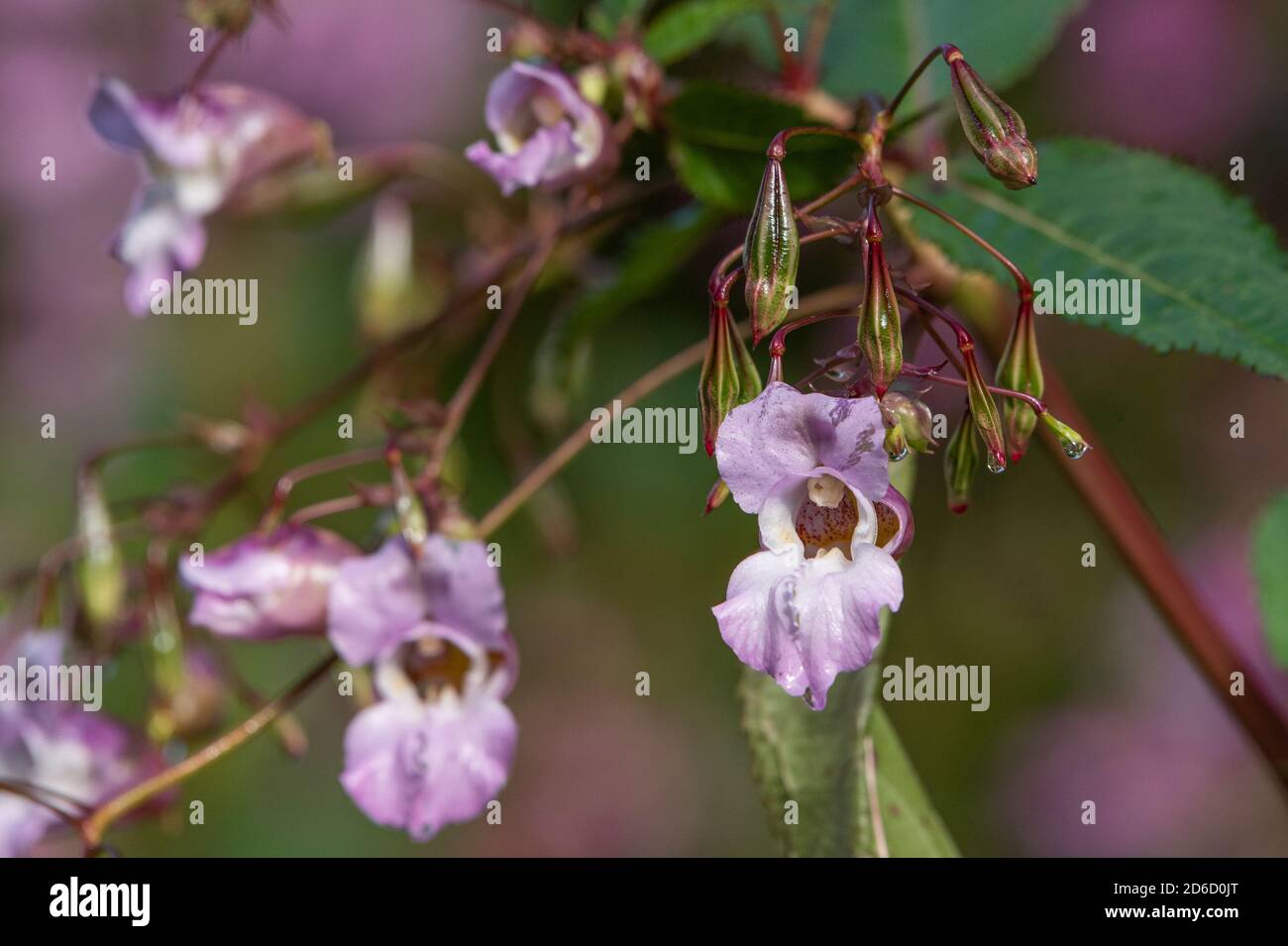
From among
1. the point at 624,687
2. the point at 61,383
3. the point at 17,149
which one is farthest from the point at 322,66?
the point at 624,687

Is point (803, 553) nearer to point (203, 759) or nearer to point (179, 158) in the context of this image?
point (203, 759)

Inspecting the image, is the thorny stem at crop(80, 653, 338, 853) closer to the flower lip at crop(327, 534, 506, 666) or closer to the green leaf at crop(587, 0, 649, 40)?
the flower lip at crop(327, 534, 506, 666)

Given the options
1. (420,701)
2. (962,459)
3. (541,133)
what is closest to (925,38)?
(541,133)

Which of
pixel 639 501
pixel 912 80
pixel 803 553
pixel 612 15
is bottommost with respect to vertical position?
pixel 803 553

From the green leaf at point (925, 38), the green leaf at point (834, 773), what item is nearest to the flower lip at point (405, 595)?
the green leaf at point (834, 773)

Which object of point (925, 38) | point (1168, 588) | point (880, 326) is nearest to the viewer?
point (880, 326)

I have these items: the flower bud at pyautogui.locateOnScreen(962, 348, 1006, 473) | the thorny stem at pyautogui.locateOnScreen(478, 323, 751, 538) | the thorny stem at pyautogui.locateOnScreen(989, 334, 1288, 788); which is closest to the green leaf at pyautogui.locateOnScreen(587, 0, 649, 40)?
the thorny stem at pyautogui.locateOnScreen(478, 323, 751, 538)
